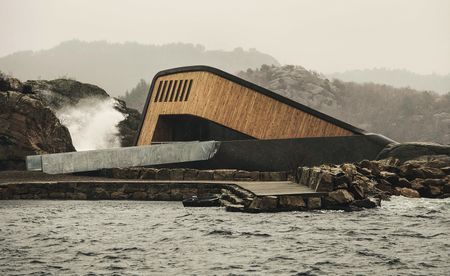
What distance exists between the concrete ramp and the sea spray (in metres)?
25.8

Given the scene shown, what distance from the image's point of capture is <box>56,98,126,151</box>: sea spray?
4741 cm

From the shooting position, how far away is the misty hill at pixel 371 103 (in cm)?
9688

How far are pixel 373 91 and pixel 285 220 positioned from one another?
350ft

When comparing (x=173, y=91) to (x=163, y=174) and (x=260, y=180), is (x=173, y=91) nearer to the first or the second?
(x=163, y=174)

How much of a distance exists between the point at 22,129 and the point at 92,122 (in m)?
22.0

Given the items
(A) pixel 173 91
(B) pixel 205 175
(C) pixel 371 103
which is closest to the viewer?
(B) pixel 205 175

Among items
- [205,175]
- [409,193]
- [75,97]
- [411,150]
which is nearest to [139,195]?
[205,175]

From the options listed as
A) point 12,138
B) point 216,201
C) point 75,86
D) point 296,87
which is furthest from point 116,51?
point 216,201

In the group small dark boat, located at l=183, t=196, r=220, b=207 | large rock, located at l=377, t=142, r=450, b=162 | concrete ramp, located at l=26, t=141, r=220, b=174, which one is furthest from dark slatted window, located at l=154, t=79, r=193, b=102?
small dark boat, located at l=183, t=196, r=220, b=207

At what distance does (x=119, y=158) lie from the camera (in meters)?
21.4

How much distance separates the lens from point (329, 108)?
105 meters

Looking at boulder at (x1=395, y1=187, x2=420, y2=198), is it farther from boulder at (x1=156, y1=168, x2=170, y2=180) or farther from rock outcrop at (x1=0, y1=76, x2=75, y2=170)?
rock outcrop at (x1=0, y1=76, x2=75, y2=170)

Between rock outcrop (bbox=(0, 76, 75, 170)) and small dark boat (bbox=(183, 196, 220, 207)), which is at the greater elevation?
rock outcrop (bbox=(0, 76, 75, 170))

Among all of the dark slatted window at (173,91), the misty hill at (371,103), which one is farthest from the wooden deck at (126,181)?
the misty hill at (371,103)
